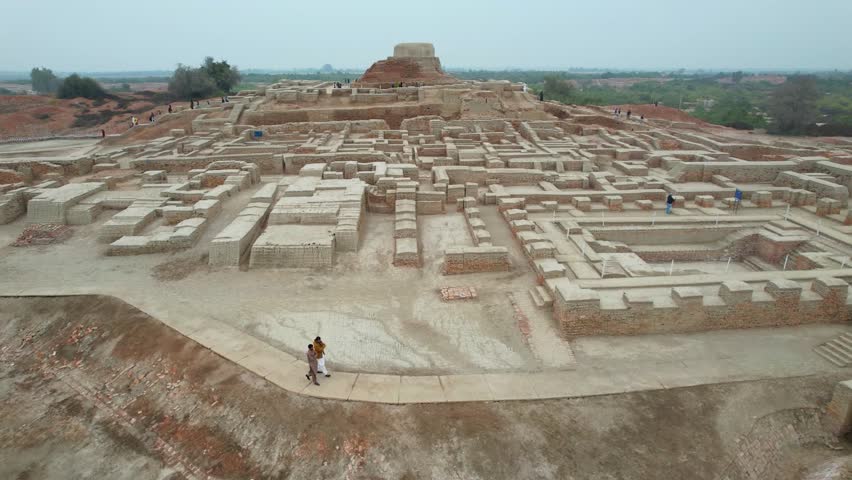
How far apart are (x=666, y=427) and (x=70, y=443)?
704 cm

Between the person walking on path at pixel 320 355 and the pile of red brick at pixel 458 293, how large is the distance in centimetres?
267

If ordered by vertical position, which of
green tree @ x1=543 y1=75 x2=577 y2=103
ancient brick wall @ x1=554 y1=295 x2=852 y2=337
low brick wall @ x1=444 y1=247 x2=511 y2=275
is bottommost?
ancient brick wall @ x1=554 y1=295 x2=852 y2=337

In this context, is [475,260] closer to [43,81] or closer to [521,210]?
[521,210]

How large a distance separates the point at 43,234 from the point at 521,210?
1086 cm

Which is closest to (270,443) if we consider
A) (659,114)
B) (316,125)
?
(316,125)

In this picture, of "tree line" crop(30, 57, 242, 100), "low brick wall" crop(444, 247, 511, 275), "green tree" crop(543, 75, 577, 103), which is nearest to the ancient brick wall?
"low brick wall" crop(444, 247, 511, 275)

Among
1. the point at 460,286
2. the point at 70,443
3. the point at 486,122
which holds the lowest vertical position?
the point at 70,443

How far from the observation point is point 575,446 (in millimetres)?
4949

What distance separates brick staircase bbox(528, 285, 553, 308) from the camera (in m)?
7.48

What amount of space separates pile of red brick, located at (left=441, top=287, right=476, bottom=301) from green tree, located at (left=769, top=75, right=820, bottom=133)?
100 feet

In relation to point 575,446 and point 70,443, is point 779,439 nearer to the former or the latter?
point 575,446

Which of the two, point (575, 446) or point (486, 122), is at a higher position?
point (486, 122)

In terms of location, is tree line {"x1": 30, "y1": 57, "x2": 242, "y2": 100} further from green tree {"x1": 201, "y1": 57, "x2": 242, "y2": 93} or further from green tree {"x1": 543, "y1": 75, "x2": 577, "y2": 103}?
green tree {"x1": 543, "y1": 75, "x2": 577, "y2": 103}

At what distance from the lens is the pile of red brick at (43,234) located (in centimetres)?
1000
